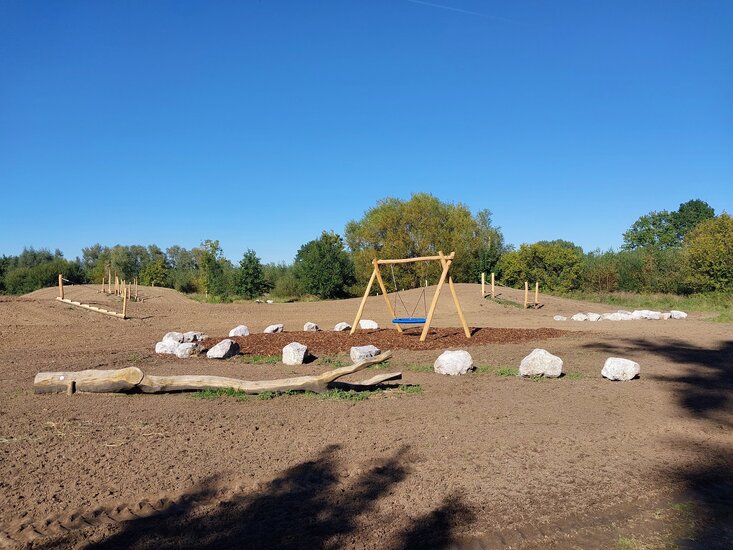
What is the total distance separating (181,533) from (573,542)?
267cm

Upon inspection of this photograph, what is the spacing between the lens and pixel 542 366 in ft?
30.6

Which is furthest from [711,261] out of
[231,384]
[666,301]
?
[231,384]

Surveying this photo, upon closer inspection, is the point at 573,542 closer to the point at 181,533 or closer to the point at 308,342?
the point at 181,533

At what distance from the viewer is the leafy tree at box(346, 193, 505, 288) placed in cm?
4297

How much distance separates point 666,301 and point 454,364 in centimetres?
2465

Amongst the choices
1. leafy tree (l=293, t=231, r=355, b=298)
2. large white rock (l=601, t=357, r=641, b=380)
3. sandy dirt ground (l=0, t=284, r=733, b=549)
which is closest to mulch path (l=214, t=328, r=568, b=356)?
sandy dirt ground (l=0, t=284, r=733, b=549)

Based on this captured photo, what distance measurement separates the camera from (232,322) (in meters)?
22.4

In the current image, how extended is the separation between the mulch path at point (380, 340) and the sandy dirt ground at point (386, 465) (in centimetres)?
330

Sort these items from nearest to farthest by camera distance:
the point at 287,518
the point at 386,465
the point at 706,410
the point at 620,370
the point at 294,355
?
1. the point at 287,518
2. the point at 386,465
3. the point at 706,410
4. the point at 620,370
5. the point at 294,355

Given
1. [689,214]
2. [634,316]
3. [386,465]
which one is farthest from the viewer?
[689,214]

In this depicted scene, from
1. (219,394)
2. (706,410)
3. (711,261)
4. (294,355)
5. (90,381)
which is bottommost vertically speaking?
(706,410)

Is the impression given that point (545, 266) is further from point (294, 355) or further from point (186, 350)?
point (186, 350)

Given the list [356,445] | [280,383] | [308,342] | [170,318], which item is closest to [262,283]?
[170,318]

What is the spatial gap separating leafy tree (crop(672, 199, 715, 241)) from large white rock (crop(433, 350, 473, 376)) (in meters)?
69.2
